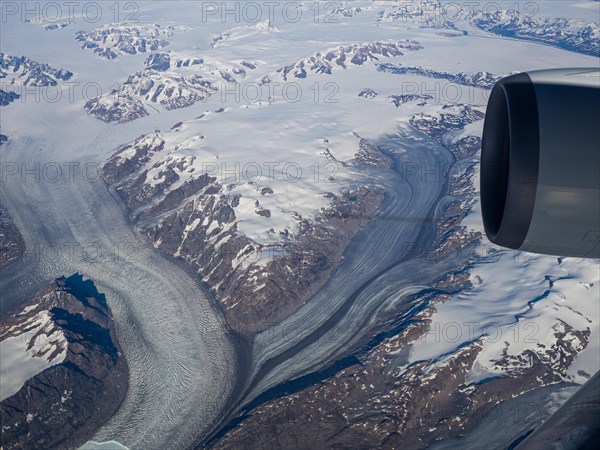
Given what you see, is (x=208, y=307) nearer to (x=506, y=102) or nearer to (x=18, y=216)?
(x=18, y=216)

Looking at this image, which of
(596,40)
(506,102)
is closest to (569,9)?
(596,40)

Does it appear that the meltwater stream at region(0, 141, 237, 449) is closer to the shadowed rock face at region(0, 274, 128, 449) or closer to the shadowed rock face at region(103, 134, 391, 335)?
the shadowed rock face at region(0, 274, 128, 449)

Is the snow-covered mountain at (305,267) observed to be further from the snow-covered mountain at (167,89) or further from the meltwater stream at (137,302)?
the snow-covered mountain at (167,89)

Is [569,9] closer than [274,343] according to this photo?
No

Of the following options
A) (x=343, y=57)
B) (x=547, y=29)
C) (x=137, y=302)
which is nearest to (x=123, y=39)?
(x=343, y=57)

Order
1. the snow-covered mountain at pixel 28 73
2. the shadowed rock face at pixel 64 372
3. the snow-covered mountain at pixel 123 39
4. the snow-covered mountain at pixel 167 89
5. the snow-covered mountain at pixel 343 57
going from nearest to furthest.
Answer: the shadowed rock face at pixel 64 372
the snow-covered mountain at pixel 167 89
the snow-covered mountain at pixel 28 73
the snow-covered mountain at pixel 343 57
the snow-covered mountain at pixel 123 39

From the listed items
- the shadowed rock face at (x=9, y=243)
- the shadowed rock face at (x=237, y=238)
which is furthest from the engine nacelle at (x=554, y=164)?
the shadowed rock face at (x=9, y=243)

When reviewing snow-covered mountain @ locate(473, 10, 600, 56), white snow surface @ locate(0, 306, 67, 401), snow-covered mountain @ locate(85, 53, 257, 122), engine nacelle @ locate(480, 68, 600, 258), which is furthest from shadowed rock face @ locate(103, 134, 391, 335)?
snow-covered mountain @ locate(473, 10, 600, 56)
